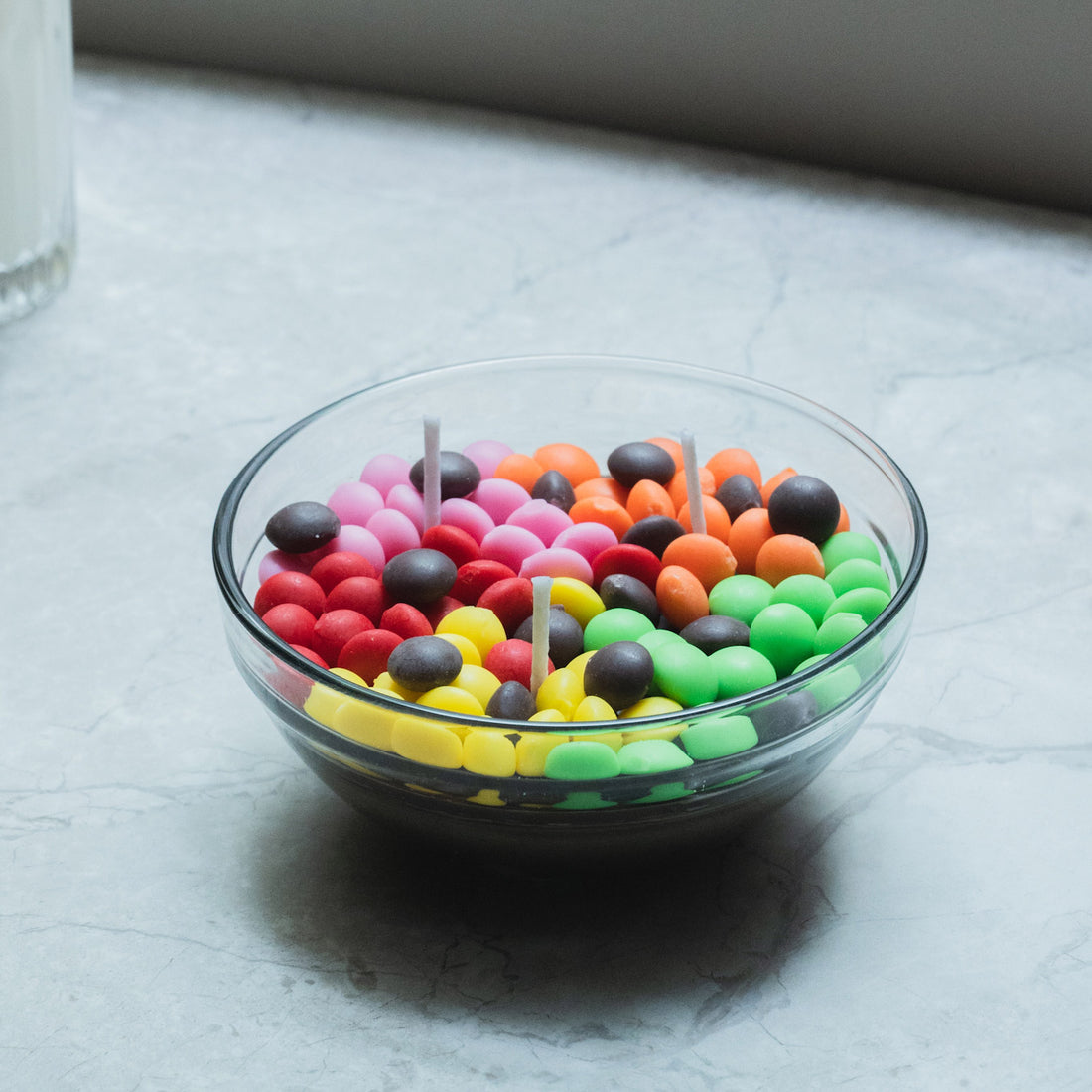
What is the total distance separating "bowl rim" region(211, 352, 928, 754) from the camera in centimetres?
62

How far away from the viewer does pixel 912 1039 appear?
0.68 metres

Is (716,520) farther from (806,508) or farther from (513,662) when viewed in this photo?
(513,662)

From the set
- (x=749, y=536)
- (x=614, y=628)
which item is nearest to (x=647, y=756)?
(x=614, y=628)

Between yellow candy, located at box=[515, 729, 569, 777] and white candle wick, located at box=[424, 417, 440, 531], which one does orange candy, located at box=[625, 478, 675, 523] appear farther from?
yellow candy, located at box=[515, 729, 569, 777]

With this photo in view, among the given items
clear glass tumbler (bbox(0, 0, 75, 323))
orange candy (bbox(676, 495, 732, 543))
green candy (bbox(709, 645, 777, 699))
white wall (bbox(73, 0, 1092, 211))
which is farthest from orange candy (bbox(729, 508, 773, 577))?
white wall (bbox(73, 0, 1092, 211))

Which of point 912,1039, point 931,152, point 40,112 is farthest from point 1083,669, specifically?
point 40,112

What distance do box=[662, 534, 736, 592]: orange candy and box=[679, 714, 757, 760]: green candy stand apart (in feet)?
0.52

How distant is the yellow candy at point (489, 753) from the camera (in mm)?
625

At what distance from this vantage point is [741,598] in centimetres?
76

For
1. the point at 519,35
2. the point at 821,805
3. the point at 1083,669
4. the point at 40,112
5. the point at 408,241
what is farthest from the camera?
the point at 519,35

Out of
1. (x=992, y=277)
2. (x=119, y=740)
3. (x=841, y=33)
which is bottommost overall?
(x=119, y=740)

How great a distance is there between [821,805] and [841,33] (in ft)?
3.46

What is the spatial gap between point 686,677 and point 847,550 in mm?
161

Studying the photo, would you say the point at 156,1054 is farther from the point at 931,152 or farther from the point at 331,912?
the point at 931,152
